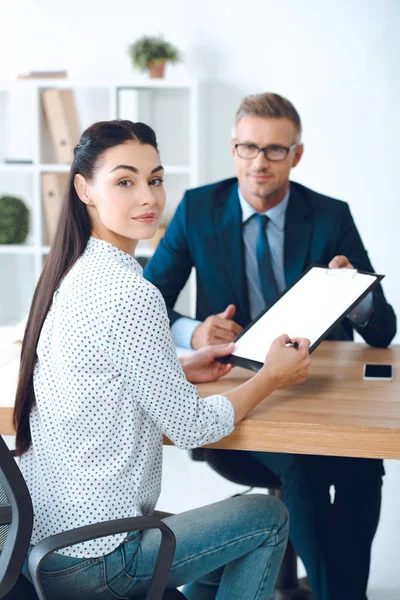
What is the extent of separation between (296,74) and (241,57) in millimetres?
348

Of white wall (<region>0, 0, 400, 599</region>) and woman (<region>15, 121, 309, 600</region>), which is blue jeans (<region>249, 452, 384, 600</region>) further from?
white wall (<region>0, 0, 400, 599</region>)

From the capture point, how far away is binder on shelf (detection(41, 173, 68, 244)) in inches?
186

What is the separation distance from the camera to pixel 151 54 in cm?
451

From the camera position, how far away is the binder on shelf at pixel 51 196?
4.73 m

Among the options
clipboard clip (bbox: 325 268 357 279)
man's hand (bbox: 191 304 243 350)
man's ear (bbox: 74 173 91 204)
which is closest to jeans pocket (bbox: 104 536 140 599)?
man's ear (bbox: 74 173 91 204)

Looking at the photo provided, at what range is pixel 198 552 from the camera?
59.5 inches

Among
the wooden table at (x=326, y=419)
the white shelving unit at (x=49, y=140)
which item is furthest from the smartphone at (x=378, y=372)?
the white shelving unit at (x=49, y=140)

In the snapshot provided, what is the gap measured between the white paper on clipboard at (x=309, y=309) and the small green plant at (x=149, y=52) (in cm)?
283

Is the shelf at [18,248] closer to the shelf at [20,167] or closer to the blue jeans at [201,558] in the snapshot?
the shelf at [20,167]

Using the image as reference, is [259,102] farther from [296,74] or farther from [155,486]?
[296,74]

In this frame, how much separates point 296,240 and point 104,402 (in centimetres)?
120

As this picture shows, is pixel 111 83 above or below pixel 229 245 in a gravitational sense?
above

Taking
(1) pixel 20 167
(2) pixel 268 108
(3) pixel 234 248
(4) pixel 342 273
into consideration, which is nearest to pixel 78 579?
(4) pixel 342 273

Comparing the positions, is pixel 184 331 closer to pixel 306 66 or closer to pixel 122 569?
pixel 122 569
